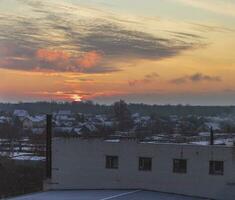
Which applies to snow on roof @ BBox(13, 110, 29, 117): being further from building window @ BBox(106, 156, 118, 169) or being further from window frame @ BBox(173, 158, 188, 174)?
window frame @ BBox(173, 158, 188, 174)

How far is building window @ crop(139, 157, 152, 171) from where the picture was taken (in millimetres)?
38981

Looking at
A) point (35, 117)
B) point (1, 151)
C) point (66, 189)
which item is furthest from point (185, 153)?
point (35, 117)

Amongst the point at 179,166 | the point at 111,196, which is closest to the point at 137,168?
the point at 179,166

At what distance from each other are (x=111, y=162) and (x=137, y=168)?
2.19 metres

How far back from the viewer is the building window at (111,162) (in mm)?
40250

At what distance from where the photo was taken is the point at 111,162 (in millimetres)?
40531

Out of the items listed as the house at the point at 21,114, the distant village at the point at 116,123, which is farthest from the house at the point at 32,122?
the house at the point at 21,114

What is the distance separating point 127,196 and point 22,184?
4562 cm

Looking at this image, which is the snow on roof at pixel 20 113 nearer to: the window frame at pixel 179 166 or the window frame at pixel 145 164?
the window frame at pixel 145 164

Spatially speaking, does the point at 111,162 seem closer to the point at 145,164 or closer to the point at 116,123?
the point at 145,164

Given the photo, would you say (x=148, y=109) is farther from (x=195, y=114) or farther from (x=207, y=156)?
(x=207, y=156)

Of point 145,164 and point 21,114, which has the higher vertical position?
point 21,114

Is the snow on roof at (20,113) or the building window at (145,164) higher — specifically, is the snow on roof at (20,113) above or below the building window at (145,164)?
above

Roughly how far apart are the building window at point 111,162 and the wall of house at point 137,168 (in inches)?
11.2
